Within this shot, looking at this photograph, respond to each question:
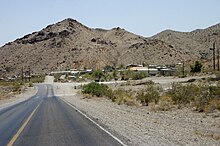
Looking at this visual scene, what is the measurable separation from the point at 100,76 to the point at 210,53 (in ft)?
151

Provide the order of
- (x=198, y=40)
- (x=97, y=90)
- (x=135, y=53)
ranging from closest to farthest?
(x=97, y=90) → (x=198, y=40) → (x=135, y=53)

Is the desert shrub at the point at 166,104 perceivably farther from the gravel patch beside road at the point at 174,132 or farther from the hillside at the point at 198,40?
the hillside at the point at 198,40

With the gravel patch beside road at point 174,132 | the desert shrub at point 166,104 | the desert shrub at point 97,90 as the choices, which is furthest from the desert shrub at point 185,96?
the desert shrub at point 97,90

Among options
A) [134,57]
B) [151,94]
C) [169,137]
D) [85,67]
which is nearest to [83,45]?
[85,67]

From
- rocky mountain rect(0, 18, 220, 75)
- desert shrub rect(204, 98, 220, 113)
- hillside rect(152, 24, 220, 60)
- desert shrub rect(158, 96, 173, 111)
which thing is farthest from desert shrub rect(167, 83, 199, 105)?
rocky mountain rect(0, 18, 220, 75)

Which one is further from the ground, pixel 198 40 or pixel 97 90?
pixel 198 40

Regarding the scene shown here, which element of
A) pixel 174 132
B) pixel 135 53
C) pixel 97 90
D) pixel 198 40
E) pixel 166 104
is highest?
pixel 198 40

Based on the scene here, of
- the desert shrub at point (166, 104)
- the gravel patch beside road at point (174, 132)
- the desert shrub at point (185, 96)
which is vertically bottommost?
the gravel patch beside road at point (174, 132)

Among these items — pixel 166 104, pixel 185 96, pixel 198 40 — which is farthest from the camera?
pixel 198 40

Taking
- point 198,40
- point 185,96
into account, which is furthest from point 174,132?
point 198,40

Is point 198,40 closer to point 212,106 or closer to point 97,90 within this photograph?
point 97,90

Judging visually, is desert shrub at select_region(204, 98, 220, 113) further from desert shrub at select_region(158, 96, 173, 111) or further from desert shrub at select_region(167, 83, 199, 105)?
desert shrub at select_region(167, 83, 199, 105)

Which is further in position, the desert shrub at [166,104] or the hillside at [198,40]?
the hillside at [198,40]

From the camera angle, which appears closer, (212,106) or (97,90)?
(212,106)
